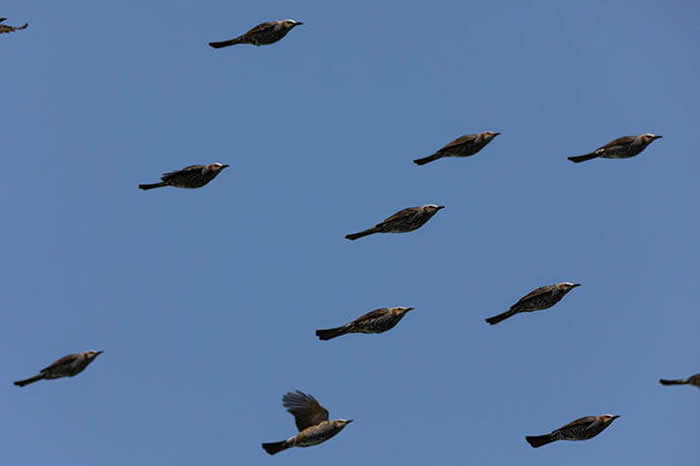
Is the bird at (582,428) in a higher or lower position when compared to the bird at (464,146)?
lower

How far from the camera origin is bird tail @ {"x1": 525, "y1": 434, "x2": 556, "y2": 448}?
129ft

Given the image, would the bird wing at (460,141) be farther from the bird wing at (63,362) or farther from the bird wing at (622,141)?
the bird wing at (63,362)

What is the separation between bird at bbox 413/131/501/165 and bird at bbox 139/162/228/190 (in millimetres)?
6840

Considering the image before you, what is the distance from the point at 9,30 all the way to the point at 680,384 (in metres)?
25.8

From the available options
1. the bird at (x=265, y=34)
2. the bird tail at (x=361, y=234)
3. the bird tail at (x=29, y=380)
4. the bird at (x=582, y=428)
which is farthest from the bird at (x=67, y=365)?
the bird at (x=582, y=428)

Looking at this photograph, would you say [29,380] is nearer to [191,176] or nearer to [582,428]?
[191,176]

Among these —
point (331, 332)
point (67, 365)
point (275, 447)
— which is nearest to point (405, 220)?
point (331, 332)

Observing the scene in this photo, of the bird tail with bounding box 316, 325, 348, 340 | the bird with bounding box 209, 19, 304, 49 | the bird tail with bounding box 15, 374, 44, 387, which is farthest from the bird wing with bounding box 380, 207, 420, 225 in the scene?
the bird tail with bounding box 15, 374, 44, 387

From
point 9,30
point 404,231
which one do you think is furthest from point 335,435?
point 9,30

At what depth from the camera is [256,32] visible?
40000mm

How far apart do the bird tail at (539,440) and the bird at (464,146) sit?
33.2 ft

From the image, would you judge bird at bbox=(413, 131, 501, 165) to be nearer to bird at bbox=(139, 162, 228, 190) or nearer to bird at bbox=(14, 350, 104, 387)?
bird at bbox=(139, 162, 228, 190)

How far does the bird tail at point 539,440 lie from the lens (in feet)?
129

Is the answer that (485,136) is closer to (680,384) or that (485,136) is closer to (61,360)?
(680,384)
